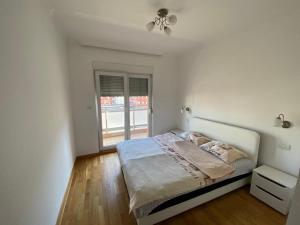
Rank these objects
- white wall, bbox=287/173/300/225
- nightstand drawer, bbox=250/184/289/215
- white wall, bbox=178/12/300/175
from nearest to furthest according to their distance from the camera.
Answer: white wall, bbox=287/173/300/225
nightstand drawer, bbox=250/184/289/215
white wall, bbox=178/12/300/175

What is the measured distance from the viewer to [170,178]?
182cm

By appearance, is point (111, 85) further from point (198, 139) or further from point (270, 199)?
point (270, 199)

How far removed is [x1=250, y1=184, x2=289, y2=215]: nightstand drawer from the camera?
5.91 feet

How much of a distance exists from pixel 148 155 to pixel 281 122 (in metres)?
2.07

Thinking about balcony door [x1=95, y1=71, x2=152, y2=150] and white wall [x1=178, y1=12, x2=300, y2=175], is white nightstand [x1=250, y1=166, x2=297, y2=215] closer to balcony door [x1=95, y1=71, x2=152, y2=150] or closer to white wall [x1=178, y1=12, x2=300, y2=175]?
white wall [x1=178, y1=12, x2=300, y2=175]

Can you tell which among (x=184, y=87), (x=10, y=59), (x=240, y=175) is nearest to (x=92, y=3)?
(x=10, y=59)

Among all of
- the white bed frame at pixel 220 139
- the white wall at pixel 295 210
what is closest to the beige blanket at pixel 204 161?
the white bed frame at pixel 220 139

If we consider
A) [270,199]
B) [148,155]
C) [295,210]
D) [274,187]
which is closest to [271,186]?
[274,187]

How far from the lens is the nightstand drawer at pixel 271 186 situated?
1.79m

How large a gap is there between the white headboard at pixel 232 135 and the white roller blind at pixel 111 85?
2159 millimetres

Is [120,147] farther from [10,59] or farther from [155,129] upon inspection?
[10,59]

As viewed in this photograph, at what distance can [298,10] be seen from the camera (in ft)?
5.98

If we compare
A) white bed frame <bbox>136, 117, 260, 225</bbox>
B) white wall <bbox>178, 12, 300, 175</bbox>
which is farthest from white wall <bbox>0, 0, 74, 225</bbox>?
white wall <bbox>178, 12, 300, 175</bbox>

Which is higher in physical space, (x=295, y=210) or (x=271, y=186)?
(x=295, y=210)
